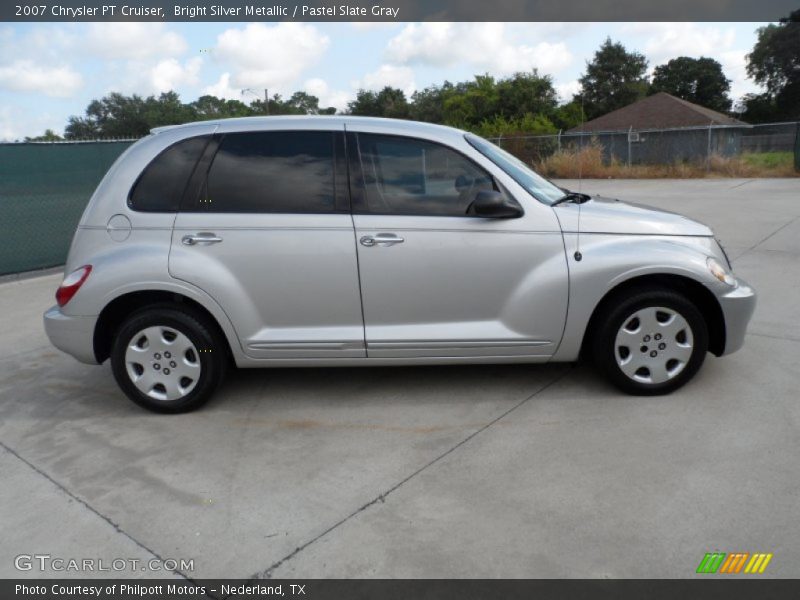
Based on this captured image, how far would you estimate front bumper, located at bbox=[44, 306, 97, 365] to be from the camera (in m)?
4.07

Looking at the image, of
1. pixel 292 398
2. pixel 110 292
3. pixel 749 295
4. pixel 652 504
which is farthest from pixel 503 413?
pixel 110 292

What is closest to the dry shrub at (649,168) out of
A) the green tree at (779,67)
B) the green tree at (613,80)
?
the green tree at (613,80)

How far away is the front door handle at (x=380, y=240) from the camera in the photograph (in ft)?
12.8

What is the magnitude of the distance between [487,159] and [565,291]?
97 cm

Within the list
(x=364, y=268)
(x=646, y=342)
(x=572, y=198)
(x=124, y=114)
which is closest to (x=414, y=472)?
(x=364, y=268)

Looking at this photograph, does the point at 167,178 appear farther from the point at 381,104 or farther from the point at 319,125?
the point at 381,104

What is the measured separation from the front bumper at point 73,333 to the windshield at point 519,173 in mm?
2733

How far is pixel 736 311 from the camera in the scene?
13.0 feet

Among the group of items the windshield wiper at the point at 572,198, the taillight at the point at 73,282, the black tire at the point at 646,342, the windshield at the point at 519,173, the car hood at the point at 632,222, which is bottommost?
the black tire at the point at 646,342

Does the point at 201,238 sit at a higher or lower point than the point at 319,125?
lower

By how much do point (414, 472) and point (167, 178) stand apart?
2.41 metres

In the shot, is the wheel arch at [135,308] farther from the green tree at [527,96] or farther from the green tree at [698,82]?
the green tree at [698,82]

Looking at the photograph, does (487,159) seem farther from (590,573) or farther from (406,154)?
(590,573)

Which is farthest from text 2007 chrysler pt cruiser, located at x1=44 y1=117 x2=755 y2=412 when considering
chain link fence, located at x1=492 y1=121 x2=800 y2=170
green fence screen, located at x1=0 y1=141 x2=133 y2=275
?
chain link fence, located at x1=492 y1=121 x2=800 y2=170
